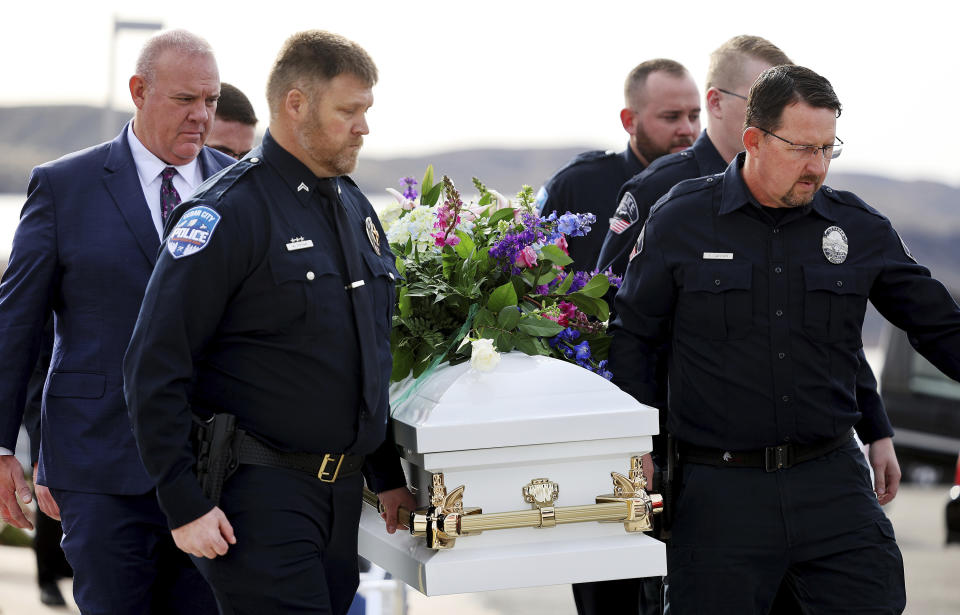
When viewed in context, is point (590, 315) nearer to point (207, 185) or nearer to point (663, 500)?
point (663, 500)

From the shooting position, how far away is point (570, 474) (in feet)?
9.20

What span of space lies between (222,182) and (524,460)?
34.7 inches

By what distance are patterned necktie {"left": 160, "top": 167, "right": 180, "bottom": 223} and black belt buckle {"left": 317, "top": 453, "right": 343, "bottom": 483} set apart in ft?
2.97

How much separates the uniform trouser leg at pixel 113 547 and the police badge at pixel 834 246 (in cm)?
173

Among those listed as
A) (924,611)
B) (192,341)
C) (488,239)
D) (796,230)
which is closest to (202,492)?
(192,341)

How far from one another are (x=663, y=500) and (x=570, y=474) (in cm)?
41

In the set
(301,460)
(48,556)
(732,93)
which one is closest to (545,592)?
(48,556)

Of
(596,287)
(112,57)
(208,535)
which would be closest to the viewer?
(208,535)

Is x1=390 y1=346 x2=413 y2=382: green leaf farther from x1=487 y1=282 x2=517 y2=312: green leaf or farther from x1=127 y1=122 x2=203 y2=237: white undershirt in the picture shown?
x1=127 y1=122 x2=203 y2=237: white undershirt

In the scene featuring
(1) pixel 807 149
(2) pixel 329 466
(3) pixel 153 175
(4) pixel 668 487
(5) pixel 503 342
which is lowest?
(4) pixel 668 487

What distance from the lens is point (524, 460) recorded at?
2746mm

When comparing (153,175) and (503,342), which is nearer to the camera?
(503,342)

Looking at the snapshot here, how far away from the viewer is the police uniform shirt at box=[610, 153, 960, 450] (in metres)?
3.00

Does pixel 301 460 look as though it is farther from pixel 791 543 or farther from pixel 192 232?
pixel 791 543
